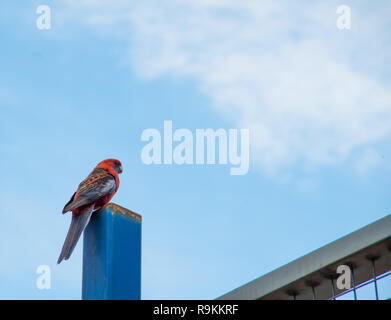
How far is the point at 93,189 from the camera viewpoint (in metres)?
Result: 7.49

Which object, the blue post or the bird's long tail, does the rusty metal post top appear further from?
the bird's long tail

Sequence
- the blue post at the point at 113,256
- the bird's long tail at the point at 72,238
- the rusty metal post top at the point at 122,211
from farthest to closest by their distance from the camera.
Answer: the bird's long tail at the point at 72,238 < the rusty metal post top at the point at 122,211 < the blue post at the point at 113,256

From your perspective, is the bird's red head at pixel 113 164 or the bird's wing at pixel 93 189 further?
the bird's red head at pixel 113 164

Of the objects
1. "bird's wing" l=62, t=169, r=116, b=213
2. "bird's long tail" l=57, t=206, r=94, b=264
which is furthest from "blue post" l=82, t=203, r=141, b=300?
"bird's wing" l=62, t=169, r=116, b=213

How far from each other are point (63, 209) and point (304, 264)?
12.1 meters

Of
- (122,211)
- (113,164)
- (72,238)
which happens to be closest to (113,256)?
(122,211)

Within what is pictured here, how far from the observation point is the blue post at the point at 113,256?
4.76m

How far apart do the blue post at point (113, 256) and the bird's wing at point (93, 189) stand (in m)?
1.58

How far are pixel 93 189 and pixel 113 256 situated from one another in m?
2.70

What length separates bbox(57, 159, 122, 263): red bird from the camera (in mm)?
6160

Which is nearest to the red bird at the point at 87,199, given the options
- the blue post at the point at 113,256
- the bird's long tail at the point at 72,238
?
the bird's long tail at the point at 72,238

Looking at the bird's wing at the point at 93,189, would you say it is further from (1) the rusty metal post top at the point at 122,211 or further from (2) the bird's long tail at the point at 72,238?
(1) the rusty metal post top at the point at 122,211

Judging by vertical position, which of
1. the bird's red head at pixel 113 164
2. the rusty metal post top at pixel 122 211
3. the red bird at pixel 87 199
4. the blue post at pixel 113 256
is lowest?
the blue post at pixel 113 256
